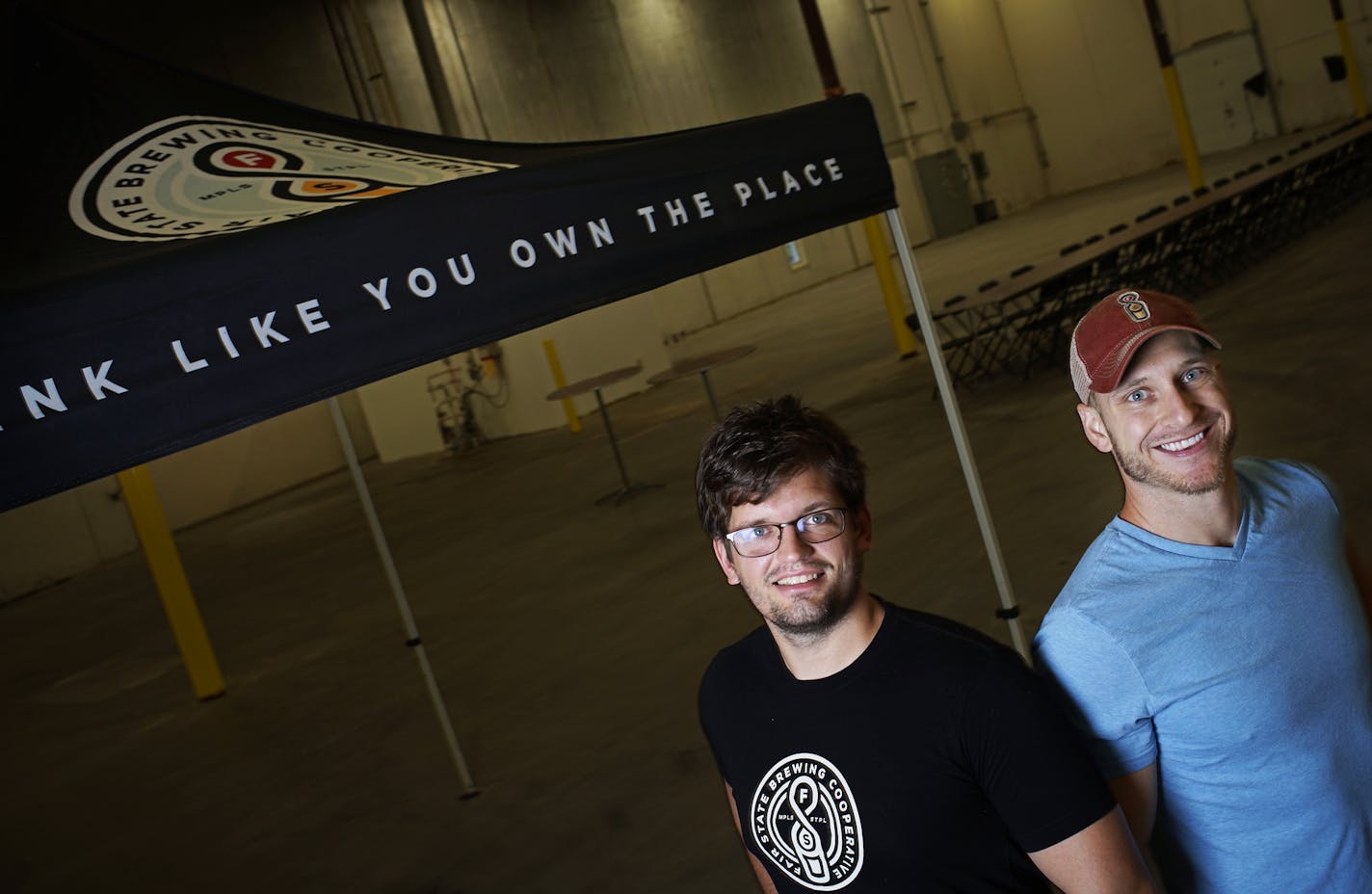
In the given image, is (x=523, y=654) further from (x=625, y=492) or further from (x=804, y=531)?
→ (x=804, y=531)

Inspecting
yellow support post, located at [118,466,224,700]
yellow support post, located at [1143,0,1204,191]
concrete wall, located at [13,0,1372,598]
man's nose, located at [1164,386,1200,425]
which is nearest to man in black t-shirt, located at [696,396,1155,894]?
man's nose, located at [1164,386,1200,425]

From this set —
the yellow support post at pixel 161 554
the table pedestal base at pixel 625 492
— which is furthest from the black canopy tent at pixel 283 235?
the table pedestal base at pixel 625 492

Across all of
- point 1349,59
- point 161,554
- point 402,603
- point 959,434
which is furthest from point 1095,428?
point 1349,59

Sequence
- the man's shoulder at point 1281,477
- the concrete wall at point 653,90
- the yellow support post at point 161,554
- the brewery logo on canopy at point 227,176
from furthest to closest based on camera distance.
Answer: the concrete wall at point 653,90 → the yellow support post at point 161,554 → the brewery logo on canopy at point 227,176 → the man's shoulder at point 1281,477

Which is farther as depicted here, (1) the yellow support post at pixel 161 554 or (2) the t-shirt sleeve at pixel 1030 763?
(1) the yellow support post at pixel 161 554

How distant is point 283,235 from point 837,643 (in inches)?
57.7

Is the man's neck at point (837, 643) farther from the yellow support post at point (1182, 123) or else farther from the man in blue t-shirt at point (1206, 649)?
the yellow support post at point (1182, 123)

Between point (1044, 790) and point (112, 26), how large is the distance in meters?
16.6

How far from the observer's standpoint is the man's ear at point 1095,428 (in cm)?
166

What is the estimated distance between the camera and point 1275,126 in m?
22.9

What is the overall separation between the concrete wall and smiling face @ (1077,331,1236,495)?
43.9 feet

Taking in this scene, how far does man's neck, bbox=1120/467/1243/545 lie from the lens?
5.13 feet

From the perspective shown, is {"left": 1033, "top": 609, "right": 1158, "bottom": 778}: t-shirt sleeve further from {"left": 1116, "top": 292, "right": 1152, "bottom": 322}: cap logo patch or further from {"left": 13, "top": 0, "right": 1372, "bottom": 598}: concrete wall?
{"left": 13, "top": 0, "right": 1372, "bottom": 598}: concrete wall

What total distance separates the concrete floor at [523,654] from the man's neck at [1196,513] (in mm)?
2309
